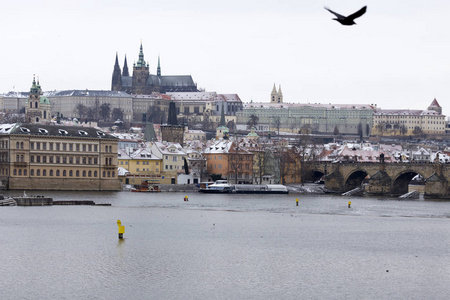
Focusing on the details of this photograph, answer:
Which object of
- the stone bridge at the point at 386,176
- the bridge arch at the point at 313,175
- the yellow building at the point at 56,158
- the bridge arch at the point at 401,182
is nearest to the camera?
the yellow building at the point at 56,158

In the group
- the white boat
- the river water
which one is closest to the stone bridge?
the white boat

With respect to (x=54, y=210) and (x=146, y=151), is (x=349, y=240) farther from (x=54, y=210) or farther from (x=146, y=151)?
(x=146, y=151)

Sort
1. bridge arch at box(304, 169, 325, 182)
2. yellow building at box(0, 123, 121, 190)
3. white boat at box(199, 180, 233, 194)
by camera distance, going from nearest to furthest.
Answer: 1. yellow building at box(0, 123, 121, 190)
2. white boat at box(199, 180, 233, 194)
3. bridge arch at box(304, 169, 325, 182)

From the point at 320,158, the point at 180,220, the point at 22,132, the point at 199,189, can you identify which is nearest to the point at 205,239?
the point at 180,220

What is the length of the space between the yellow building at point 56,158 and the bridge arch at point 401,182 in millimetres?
29297

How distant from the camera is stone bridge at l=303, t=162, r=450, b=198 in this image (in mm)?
97062

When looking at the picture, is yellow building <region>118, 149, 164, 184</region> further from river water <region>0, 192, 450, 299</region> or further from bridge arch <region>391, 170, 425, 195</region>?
river water <region>0, 192, 450, 299</region>

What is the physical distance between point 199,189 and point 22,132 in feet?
62.4

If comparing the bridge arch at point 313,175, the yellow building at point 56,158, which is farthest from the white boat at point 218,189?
the bridge arch at point 313,175

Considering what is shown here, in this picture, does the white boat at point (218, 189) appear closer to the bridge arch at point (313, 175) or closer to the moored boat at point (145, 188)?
the moored boat at point (145, 188)

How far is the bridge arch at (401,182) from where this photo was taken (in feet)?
336

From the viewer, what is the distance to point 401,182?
104m

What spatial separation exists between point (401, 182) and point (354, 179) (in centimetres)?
663

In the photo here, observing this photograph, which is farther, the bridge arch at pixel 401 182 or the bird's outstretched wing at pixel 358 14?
the bridge arch at pixel 401 182
